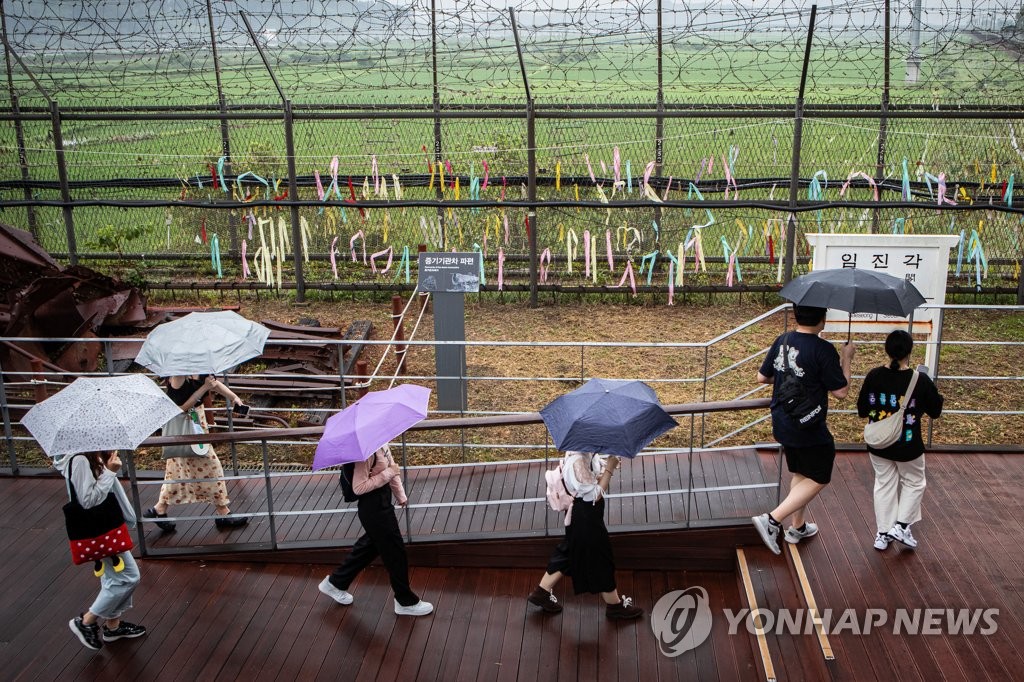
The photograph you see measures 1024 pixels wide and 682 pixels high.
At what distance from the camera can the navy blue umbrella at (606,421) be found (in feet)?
14.3

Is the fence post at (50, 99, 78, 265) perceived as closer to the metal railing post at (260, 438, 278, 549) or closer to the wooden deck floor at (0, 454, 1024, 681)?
the wooden deck floor at (0, 454, 1024, 681)

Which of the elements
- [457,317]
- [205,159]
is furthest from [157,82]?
[457,317]

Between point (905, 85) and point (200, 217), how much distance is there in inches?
348

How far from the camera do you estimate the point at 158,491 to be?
6496 mm

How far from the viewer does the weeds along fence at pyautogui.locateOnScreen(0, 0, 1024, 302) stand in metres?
10.8

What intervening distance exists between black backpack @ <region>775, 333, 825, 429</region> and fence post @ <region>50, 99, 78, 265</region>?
30.6ft

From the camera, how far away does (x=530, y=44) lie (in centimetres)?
1103

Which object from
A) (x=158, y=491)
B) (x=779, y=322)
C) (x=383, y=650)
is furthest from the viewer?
(x=779, y=322)

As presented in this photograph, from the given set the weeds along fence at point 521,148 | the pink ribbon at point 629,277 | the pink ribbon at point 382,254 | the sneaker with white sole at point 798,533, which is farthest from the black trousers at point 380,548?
the pink ribbon at point 382,254

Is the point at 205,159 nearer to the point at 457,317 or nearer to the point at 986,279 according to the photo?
the point at 457,317

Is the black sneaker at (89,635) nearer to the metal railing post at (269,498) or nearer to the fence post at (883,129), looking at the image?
the metal railing post at (269,498)

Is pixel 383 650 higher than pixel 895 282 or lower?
lower

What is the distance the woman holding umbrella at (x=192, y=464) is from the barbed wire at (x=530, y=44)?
6.42 metres

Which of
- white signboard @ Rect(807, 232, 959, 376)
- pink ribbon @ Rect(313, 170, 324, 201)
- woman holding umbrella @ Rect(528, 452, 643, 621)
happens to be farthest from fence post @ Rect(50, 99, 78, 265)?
woman holding umbrella @ Rect(528, 452, 643, 621)
